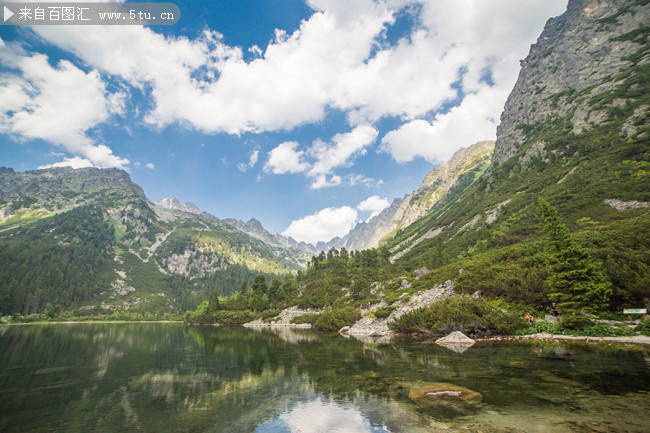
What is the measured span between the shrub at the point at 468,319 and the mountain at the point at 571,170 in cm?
558

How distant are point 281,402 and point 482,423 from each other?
972 cm

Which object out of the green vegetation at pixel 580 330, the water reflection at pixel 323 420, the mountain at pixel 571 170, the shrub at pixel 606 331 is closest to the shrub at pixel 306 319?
the mountain at pixel 571 170

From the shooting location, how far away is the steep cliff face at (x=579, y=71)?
373 feet

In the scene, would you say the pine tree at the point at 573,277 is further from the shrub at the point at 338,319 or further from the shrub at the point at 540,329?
the shrub at the point at 338,319

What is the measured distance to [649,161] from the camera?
6400 cm

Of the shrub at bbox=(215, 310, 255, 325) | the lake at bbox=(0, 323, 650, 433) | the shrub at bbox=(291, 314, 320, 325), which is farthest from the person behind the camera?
the shrub at bbox=(215, 310, 255, 325)

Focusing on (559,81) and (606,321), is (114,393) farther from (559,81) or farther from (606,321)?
(559,81)

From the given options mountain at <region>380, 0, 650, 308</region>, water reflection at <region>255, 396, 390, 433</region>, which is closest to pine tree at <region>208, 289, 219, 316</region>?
mountain at <region>380, 0, 650, 308</region>

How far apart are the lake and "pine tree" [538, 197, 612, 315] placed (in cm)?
670

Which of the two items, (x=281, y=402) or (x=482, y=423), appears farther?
(x=281, y=402)

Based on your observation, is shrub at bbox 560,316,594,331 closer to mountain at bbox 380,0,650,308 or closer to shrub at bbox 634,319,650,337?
shrub at bbox 634,319,650,337

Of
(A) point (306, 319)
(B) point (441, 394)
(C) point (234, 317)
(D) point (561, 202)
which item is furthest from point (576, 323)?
(C) point (234, 317)

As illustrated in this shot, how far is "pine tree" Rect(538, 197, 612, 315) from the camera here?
88.9 feet

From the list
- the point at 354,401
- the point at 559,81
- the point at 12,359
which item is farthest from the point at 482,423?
the point at 559,81
